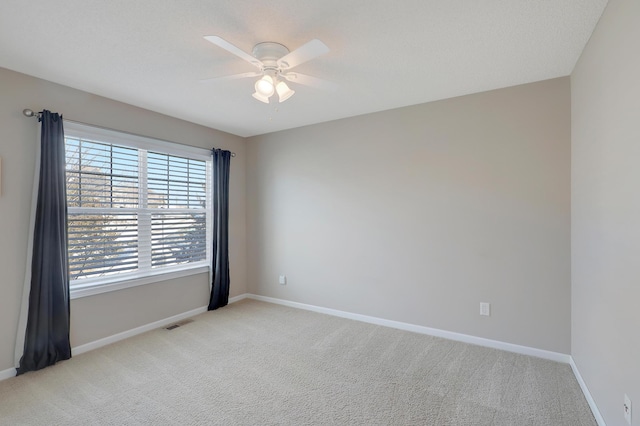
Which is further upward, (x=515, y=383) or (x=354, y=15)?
(x=354, y=15)

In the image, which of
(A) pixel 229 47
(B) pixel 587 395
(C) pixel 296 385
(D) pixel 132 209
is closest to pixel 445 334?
(B) pixel 587 395

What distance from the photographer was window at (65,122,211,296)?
2.99m

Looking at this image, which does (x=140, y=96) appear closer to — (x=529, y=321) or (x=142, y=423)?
(x=142, y=423)

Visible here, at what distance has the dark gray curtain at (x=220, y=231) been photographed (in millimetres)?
4227

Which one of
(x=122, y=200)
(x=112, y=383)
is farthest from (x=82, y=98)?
(x=112, y=383)

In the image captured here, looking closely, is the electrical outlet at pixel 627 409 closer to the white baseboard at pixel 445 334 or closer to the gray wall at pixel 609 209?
the gray wall at pixel 609 209

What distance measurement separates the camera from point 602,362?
1910mm

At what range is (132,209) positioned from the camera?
340 centimetres

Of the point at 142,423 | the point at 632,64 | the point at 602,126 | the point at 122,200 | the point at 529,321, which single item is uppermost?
the point at 632,64

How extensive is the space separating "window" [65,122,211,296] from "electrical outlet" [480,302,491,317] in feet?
11.0

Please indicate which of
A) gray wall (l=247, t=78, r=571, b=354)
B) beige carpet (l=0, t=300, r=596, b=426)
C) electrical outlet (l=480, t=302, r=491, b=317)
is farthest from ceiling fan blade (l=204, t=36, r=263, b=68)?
electrical outlet (l=480, t=302, r=491, b=317)

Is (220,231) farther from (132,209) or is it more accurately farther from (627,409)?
(627,409)

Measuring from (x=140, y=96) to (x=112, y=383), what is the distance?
2.59m

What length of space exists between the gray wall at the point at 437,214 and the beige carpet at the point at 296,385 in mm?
446
